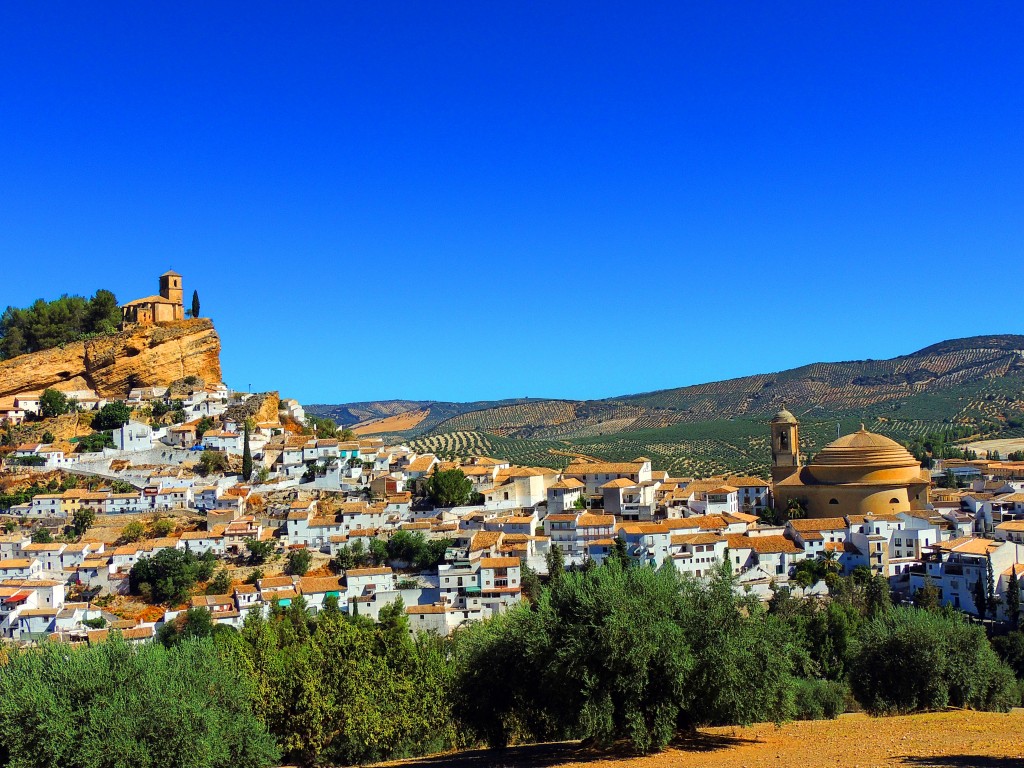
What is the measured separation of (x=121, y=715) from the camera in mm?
16172

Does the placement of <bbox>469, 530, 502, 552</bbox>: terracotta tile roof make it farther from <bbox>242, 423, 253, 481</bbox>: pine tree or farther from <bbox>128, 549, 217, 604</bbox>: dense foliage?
<bbox>242, 423, 253, 481</bbox>: pine tree

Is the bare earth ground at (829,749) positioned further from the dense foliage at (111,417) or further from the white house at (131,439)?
the dense foliage at (111,417)

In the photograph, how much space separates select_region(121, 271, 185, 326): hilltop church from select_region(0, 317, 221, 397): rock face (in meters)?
2.47

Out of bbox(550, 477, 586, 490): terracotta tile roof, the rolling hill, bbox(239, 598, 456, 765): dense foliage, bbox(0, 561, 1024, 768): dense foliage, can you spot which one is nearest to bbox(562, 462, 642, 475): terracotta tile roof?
bbox(550, 477, 586, 490): terracotta tile roof

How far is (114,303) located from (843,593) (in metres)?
52.0

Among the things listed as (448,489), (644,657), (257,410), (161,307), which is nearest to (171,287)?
(161,307)

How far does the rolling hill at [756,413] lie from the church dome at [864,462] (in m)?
20.2

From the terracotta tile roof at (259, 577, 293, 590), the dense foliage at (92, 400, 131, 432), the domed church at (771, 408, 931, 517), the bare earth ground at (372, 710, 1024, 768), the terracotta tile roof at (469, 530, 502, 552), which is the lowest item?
the bare earth ground at (372, 710, 1024, 768)

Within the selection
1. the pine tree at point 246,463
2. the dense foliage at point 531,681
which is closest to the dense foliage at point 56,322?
the pine tree at point 246,463

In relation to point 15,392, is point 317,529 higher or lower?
lower

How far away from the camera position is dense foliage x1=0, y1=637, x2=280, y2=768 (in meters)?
15.9

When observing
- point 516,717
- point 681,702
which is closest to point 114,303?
point 516,717

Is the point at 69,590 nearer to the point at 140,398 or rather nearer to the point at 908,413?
the point at 140,398

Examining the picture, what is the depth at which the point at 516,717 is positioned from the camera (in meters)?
20.8
